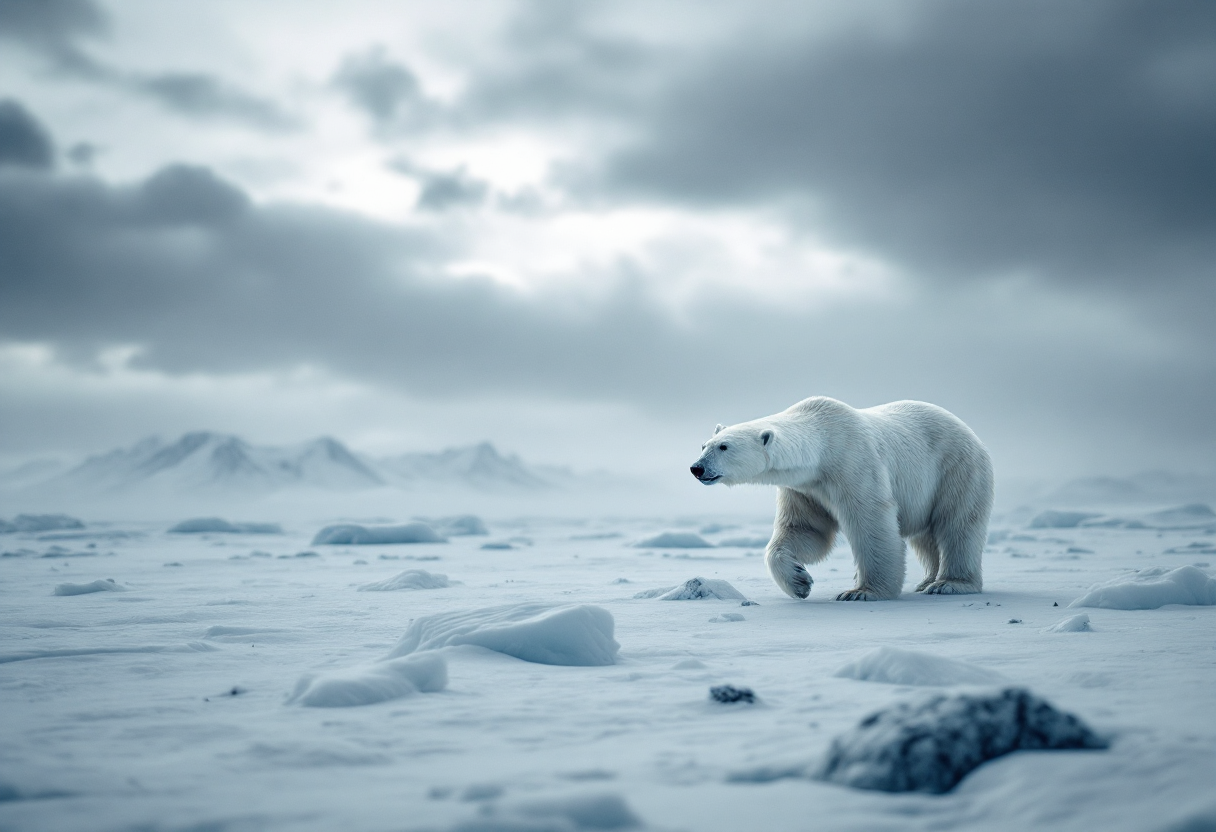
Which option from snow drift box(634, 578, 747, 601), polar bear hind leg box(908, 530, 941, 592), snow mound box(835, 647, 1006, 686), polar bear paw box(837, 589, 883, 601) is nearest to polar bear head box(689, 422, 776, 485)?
snow drift box(634, 578, 747, 601)

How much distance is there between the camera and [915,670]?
2.87 m

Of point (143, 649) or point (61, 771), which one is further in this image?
point (143, 649)

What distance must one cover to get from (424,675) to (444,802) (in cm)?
111

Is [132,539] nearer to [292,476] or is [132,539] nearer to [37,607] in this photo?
[37,607]

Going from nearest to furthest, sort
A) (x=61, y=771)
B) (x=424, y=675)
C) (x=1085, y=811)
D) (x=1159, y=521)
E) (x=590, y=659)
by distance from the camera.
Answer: (x=1085, y=811) → (x=61, y=771) → (x=424, y=675) → (x=590, y=659) → (x=1159, y=521)

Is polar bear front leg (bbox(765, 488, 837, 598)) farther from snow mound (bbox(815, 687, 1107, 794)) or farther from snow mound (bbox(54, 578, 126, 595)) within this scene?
snow mound (bbox(54, 578, 126, 595))

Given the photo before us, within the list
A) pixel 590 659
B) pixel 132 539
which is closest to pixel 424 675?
pixel 590 659

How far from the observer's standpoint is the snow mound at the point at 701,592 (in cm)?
562

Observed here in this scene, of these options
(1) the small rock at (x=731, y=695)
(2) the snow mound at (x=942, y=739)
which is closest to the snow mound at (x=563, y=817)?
(2) the snow mound at (x=942, y=739)

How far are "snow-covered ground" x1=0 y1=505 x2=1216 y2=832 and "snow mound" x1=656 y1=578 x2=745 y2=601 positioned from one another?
0.04 meters

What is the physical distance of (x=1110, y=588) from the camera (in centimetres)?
488

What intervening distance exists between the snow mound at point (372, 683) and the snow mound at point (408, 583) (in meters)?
3.74

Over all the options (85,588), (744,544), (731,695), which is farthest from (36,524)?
(731,695)

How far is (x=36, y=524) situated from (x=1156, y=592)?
81.5 feet
